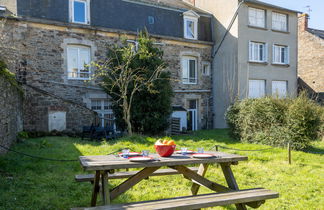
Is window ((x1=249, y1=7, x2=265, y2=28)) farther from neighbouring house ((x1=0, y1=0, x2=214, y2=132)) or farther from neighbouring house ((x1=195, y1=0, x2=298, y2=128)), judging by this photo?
neighbouring house ((x1=0, y1=0, x2=214, y2=132))

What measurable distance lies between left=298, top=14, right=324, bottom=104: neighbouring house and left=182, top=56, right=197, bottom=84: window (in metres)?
9.07

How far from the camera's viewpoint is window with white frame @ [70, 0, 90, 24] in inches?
526

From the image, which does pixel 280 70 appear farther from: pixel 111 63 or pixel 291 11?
pixel 111 63

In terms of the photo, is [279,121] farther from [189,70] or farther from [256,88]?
[189,70]

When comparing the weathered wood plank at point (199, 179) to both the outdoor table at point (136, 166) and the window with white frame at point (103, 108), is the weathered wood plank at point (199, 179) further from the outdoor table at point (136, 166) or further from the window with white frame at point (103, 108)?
the window with white frame at point (103, 108)

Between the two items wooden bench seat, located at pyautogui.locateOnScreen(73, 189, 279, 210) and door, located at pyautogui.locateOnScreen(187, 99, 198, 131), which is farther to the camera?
door, located at pyautogui.locateOnScreen(187, 99, 198, 131)

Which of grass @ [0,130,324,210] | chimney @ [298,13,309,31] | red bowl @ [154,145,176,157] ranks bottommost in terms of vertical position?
grass @ [0,130,324,210]

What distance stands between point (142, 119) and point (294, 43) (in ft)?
41.4

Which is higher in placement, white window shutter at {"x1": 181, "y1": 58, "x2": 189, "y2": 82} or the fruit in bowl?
white window shutter at {"x1": 181, "y1": 58, "x2": 189, "y2": 82}

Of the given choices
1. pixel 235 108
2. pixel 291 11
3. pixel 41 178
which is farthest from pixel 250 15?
pixel 41 178

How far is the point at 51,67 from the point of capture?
12.7m

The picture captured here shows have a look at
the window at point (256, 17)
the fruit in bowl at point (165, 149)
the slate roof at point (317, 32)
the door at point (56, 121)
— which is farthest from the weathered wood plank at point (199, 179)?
the slate roof at point (317, 32)

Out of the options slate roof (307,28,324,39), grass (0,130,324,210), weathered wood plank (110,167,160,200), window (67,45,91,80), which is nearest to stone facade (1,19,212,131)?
window (67,45,91,80)

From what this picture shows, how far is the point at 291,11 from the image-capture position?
18.1 m
